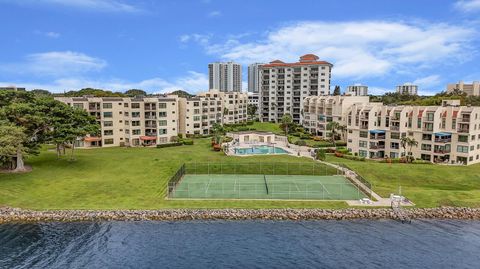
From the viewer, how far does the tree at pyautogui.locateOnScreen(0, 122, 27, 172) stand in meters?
61.0

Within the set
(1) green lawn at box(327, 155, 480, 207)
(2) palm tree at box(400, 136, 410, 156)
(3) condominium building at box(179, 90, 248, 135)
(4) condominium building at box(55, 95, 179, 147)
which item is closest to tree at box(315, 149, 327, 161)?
(1) green lawn at box(327, 155, 480, 207)

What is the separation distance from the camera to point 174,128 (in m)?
109

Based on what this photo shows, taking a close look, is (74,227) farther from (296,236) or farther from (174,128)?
(174,128)

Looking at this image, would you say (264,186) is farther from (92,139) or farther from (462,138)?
(92,139)

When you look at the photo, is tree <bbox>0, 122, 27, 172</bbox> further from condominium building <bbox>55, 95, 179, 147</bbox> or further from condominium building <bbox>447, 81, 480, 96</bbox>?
condominium building <bbox>447, 81, 480, 96</bbox>

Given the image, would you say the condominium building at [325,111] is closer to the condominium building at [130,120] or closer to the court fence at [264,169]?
the court fence at [264,169]

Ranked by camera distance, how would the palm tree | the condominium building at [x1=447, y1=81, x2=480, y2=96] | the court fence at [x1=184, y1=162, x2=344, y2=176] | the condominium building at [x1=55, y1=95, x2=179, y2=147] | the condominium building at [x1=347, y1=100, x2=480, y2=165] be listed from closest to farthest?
the court fence at [x1=184, y1=162, x2=344, y2=176] < the condominium building at [x1=347, y1=100, x2=480, y2=165] < the palm tree < the condominium building at [x1=55, y1=95, x2=179, y2=147] < the condominium building at [x1=447, y1=81, x2=480, y2=96]

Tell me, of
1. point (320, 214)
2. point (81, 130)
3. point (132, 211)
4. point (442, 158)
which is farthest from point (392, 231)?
point (81, 130)

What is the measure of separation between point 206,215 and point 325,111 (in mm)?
77388

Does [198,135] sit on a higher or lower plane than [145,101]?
lower

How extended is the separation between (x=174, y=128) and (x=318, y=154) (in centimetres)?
4530

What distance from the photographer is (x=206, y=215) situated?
50.8 meters

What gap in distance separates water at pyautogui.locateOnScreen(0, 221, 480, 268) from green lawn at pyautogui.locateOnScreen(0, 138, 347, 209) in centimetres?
513

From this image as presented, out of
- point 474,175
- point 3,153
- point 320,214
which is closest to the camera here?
point 320,214
